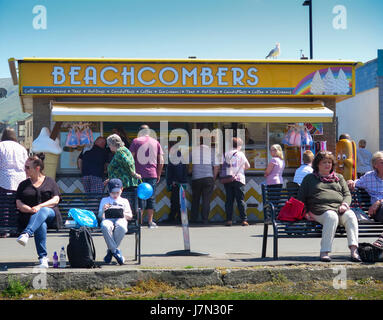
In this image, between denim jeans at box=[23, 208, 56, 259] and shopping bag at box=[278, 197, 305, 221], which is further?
shopping bag at box=[278, 197, 305, 221]

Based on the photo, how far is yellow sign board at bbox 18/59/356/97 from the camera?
518 inches

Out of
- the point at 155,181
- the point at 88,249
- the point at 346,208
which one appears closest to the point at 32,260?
the point at 88,249

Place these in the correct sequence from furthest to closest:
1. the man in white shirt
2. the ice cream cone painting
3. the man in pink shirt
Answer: the ice cream cone painting
the man in pink shirt
the man in white shirt

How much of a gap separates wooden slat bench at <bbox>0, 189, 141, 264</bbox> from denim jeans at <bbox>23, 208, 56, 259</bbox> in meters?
0.34

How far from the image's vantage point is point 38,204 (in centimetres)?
744

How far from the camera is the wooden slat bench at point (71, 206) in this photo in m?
7.70

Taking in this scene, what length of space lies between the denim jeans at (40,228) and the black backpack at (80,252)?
41 cm

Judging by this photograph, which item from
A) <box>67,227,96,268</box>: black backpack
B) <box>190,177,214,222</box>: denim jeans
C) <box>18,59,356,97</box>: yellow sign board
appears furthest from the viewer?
<box>18,59,356,97</box>: yellow sign board

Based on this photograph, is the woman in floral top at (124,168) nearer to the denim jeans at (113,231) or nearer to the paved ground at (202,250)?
the paved ground at (202,250)

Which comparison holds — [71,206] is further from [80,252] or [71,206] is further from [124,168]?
[124,168]

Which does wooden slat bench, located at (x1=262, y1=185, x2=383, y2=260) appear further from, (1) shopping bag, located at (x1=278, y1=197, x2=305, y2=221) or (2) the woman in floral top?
(2) the woman in floral top

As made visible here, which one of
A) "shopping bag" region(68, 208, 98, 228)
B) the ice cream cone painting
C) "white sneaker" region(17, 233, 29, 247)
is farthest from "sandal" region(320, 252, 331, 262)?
the ice cream cone painting
